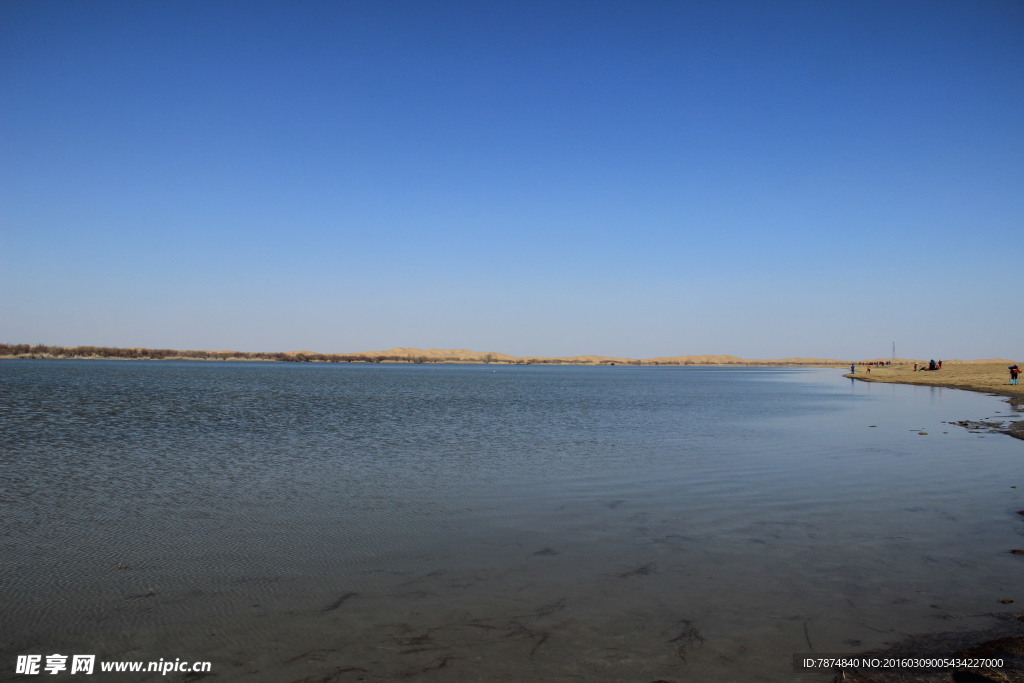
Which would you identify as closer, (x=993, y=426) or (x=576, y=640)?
(x=576, y=640)

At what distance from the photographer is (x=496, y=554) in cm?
852

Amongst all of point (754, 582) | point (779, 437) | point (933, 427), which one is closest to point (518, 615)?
point (754, 582)

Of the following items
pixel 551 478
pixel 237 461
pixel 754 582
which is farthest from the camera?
pixel 237 461

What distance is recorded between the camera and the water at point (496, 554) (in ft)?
18.9

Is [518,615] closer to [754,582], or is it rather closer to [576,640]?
[576,640]

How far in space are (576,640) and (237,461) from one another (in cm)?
1255

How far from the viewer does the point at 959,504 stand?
448 inches

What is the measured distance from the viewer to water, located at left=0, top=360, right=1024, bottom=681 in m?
5.76

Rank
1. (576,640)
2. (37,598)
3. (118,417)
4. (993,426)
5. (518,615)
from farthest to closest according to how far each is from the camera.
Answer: (118,417), (993,426), (37,598), (518,615), (576,640)
